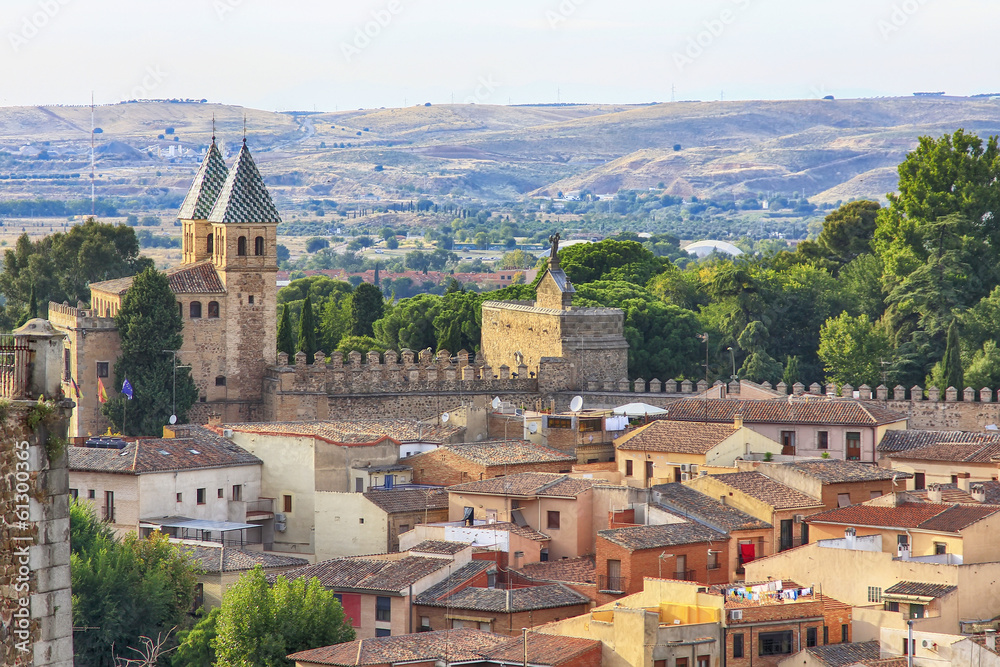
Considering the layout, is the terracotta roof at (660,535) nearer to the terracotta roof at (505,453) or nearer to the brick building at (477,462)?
the brick building at (477,462)

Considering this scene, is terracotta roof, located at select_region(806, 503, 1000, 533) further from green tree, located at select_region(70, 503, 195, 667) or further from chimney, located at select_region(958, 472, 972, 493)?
green tree, located at select_region(70, 503, 195, 667)

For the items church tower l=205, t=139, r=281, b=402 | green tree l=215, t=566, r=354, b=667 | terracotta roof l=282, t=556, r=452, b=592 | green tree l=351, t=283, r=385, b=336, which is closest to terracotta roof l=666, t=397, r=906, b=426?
church tower l=205, t=139, r=281, b=402

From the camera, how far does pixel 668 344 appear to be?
47.9 meters

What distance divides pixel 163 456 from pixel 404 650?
10.6 metres

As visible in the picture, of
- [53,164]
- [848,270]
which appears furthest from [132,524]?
[53,164]

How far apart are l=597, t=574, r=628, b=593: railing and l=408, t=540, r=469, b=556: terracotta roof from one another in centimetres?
234

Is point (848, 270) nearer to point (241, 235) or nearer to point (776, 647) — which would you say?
point (241, 235)

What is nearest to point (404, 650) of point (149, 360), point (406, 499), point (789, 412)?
point (406, 499)

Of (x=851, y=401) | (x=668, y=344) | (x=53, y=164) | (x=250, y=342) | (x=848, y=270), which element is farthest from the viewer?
(x=53, y=164)

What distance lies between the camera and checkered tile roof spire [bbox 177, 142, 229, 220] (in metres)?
43.5

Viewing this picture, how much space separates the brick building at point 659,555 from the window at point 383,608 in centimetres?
298

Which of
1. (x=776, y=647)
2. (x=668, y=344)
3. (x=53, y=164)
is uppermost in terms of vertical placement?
(x=53, y=164)

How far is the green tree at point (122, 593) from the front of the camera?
85.0 ft

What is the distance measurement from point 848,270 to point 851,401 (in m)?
17.2
